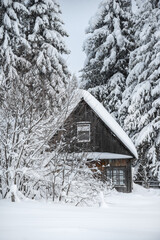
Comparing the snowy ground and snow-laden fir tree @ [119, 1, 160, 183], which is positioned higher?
snow-laden fir tree @ [119, 1, 160, 183]

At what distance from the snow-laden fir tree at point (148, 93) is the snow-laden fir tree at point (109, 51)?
4.42 metres

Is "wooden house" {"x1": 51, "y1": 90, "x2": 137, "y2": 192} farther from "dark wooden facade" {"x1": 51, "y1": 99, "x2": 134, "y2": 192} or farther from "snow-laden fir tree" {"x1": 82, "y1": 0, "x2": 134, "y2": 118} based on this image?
"snow-laden fir tree" {"x1": 82, "y1": 0, "x2": 134, "y2": 118}

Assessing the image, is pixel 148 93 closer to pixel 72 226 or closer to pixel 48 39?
pixel 48 39

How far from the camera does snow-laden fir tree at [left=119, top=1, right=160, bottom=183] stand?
14.3 m

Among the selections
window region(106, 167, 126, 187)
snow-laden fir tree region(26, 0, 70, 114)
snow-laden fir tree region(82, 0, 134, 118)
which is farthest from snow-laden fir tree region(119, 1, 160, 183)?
snow-laden fir tree region(26, 0, 70, 114)

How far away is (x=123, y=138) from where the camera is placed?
45.2ft

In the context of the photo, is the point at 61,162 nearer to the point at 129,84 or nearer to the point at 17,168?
the point at 17,168

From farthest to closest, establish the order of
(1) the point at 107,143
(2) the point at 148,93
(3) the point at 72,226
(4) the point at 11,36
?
(4) the point at 11,36
(2) the point at 148,93
(1) the point at 107,143
(3) the point at 72,226

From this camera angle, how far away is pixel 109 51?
73.2ft

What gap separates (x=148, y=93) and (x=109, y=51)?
8917 millimetres

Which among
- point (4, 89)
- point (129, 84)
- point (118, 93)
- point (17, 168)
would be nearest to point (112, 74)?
point (118, 93)

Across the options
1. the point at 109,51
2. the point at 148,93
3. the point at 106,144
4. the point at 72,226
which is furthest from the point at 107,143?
the point at 109,51

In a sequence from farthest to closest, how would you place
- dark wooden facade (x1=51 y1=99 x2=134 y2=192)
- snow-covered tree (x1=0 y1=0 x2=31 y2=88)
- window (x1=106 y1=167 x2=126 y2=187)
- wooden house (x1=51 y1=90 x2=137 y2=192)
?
snow-covered tree (x1=0 y1=0 x2=31 y2=88) → window (x1=106 y1=167 x2=126 y2=187) → dark wooden facade (x1=51 y1=99 x2=134 y2=192) → wooden house (x1=51 y1=90 x2=137 y2=192)

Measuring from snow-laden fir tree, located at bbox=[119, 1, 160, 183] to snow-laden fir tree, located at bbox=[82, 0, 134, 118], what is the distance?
4.42m
